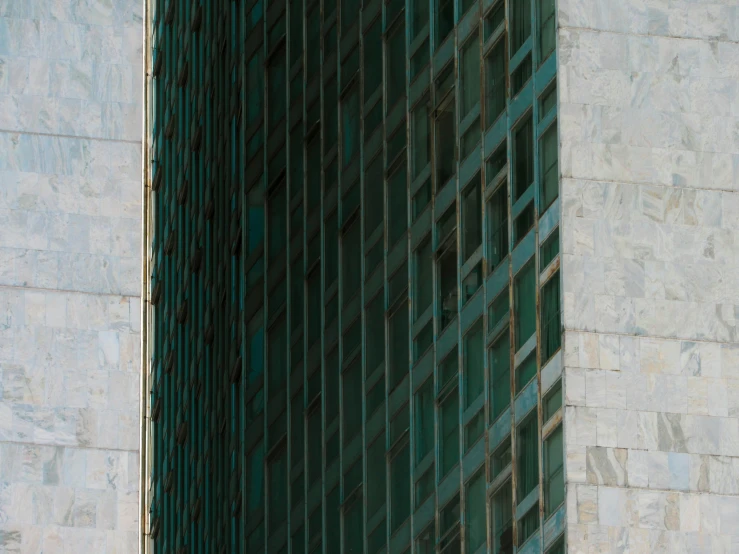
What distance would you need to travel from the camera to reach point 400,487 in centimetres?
6012

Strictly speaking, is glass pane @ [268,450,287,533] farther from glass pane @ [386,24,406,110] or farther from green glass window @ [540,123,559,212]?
green glass window @ [540,123,559,212]

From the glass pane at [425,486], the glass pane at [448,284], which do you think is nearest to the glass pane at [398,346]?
the glass pane at [448,284]

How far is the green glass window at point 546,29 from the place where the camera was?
52812 mm

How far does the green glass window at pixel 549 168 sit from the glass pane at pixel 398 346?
375 inches

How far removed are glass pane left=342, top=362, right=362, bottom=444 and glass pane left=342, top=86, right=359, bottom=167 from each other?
259 inches

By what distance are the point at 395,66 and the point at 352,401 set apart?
Result: 9.74 meters

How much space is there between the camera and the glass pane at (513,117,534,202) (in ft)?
175

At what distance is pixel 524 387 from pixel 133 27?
12.4 m

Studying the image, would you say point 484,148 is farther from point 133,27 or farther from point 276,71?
point 276,71

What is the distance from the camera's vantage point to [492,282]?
180 feet

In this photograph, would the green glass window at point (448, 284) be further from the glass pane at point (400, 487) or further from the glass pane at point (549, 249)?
the glass pane at point (549, 249)

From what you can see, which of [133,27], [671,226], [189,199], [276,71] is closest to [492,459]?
[671,226]

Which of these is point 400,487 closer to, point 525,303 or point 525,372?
point 525,372

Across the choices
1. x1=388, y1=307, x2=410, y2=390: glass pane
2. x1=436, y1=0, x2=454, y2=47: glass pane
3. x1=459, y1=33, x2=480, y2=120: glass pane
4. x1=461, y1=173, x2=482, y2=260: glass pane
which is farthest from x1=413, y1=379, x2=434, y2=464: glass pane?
x1=436, y1=0, x2=454, y2=47: glass pane
